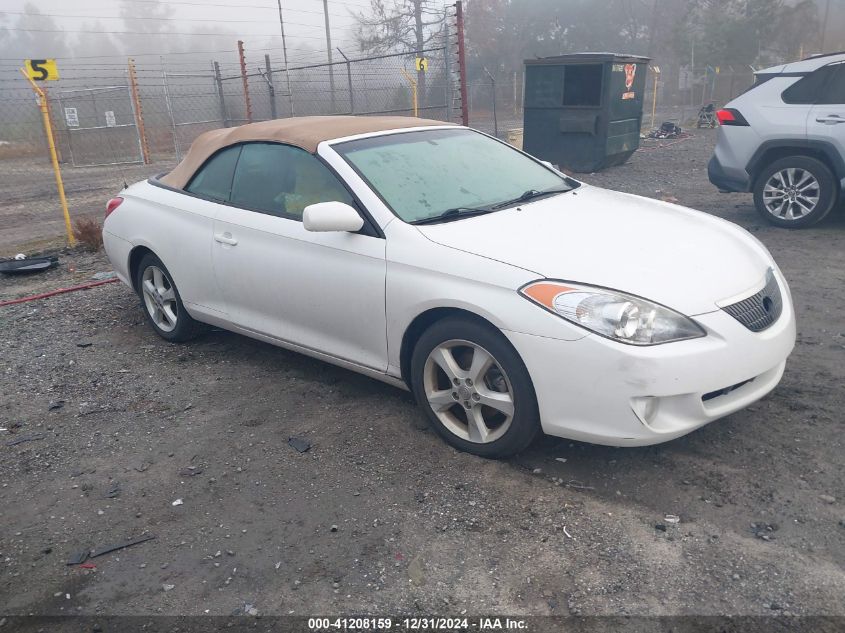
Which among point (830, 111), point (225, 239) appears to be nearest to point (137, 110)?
point (225, 239)

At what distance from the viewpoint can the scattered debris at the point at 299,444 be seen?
3.76m

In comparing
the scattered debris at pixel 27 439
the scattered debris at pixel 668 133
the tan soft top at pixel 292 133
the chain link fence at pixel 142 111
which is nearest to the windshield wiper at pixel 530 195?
the tan soft top at pixel 292 133

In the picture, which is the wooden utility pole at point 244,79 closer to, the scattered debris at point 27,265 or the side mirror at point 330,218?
the scattered debris at point 27,265

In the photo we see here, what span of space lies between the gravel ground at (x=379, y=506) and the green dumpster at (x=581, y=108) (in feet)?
27.6

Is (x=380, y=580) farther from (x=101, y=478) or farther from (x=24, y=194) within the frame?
(x=24, y=194)

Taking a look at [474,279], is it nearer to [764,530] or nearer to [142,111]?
[764,530]

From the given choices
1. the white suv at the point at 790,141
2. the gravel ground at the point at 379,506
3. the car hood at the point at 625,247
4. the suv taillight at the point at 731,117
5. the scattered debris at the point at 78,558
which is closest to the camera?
the gravel ground at the point at 379,506

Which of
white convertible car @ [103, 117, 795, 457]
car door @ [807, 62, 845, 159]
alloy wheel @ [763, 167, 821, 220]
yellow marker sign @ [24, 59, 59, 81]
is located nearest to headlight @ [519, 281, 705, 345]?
white convertible car @ [103, 117, 795, 457]

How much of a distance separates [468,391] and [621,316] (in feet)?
2.72

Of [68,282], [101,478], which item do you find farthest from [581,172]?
[101,478]

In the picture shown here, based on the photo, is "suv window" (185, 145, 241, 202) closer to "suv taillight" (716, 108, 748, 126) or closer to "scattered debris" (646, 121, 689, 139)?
"suv taillight" (716, 108, 748, 126)

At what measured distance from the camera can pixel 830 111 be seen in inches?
292

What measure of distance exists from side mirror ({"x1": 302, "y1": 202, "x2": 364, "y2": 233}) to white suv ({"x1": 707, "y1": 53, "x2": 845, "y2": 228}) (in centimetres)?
583

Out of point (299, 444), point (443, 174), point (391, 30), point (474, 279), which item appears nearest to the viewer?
point (474, 279)
